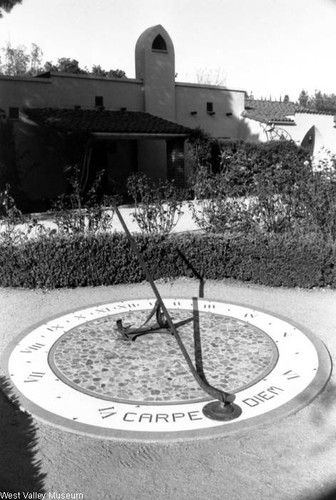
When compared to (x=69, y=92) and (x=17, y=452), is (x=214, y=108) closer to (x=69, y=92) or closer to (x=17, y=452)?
(x=69, y=92)

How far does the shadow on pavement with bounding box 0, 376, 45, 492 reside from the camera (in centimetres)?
320

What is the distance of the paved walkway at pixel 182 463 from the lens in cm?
315

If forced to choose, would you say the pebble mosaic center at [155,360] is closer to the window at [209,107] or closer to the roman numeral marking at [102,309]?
the roman numeral marking at [102,309]

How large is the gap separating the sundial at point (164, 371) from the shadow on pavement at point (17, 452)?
13 centimetres

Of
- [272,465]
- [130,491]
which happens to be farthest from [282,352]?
[130,491]

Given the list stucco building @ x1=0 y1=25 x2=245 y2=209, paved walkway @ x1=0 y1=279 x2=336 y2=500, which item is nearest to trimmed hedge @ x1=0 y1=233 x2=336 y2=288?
paved walkway @ x1=0 y1=279 x2=336 y2=500

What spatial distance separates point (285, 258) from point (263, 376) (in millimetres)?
3388

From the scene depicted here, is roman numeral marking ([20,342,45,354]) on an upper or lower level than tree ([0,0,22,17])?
lower

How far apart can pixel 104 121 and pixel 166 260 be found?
11.2 meters

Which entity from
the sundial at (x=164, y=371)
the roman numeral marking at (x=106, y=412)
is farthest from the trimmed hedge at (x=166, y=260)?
the roman numeral marking at (x=106, y=412)

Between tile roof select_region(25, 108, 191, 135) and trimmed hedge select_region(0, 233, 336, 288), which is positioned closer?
trimmed hedge select_region(0, 233, 336, 288)

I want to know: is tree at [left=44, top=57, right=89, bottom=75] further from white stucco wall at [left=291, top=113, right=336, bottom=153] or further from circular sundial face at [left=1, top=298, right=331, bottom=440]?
circular sundial face at [left=1, top=298, right=331, bottom=440]

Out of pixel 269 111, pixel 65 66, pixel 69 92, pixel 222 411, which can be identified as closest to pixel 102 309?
pixel 222 411

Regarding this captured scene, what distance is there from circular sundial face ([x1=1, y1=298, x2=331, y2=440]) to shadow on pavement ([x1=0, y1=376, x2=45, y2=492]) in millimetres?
125
